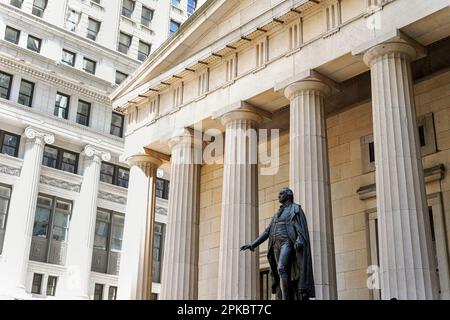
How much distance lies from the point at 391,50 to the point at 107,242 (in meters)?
30.5

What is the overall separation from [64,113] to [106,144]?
3.75 meters

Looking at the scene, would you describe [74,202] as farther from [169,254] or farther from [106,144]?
[169,254]

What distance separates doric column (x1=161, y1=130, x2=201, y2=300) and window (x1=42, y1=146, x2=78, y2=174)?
19.9m

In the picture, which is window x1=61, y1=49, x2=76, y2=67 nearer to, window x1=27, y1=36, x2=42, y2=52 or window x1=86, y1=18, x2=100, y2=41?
window x1=27, y1=36, x2=42, y2=52

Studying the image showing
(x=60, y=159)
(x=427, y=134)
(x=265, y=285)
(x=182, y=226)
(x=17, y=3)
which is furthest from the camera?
(x=17, y=3)

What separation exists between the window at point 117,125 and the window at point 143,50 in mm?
5783

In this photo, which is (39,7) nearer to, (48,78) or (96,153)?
(48,78)

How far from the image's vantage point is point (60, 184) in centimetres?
4000

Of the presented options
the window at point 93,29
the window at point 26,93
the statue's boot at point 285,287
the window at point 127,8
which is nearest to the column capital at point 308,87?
the statue's boot at point 285,287

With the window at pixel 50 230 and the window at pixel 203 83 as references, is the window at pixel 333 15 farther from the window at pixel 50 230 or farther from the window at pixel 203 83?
the window at pixel 50 230

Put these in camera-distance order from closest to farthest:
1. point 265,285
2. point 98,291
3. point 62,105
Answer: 1. point 265,285
2. point 98,291
3. point 62,105

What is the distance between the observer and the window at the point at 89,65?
4369 centimetres

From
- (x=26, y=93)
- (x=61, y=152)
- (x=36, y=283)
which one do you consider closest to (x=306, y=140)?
(x=36, y=283)
